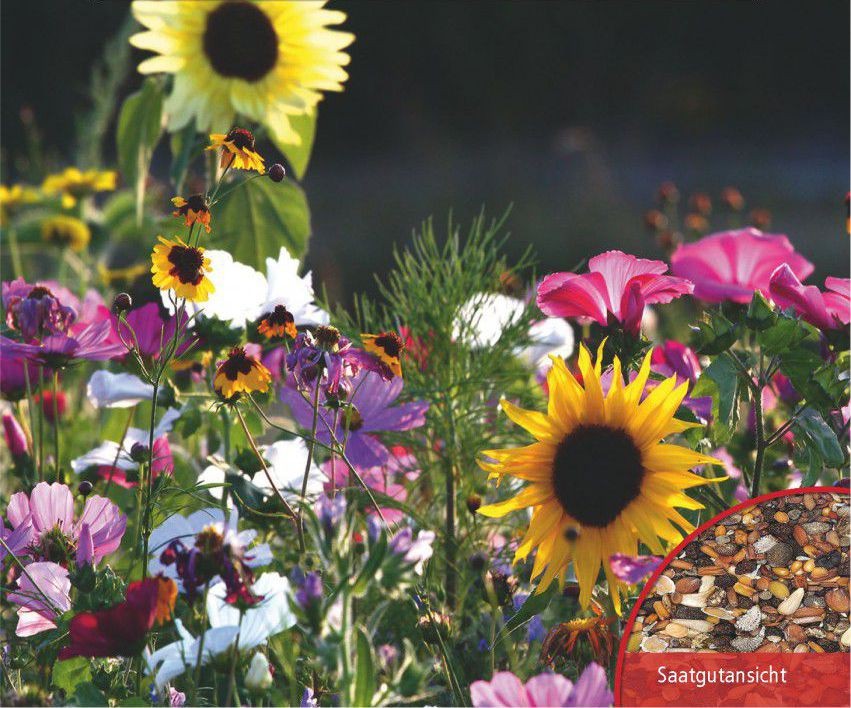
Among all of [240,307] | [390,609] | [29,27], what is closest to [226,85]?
[240,307]

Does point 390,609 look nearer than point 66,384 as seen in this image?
Yes

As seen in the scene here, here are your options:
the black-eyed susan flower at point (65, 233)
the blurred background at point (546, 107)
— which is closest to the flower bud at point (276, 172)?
the black-eyed susan flower at point (65, 233)

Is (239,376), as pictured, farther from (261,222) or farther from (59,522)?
(261,222)

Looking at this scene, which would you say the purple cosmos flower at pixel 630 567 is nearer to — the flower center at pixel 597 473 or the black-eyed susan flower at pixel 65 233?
the flower center at pixel 597 473

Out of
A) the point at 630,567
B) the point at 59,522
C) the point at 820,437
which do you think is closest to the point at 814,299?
the point at 820,437

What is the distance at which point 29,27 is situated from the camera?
467 centimetres

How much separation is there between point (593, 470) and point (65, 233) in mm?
1052

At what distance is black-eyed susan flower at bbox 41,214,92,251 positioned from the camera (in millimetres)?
1462

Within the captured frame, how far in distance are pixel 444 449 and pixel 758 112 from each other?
471 centimetres

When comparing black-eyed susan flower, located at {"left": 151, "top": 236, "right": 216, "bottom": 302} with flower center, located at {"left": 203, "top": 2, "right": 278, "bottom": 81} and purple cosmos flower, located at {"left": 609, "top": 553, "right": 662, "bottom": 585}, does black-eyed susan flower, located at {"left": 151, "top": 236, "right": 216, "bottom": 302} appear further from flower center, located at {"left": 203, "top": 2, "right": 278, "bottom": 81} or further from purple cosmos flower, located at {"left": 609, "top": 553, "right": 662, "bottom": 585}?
flower center, located at {"left": 203, "top": 2, "right": 278, "bottom": 81}

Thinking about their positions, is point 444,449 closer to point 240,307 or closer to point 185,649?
point 240,307

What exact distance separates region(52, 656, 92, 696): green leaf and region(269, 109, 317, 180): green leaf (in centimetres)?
47

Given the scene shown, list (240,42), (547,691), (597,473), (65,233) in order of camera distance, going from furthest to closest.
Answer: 1. (65,233)
2. (240,42)
3. (597,473)
4. (547,691)

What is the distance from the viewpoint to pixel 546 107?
511cm
